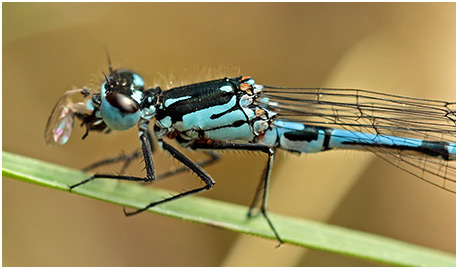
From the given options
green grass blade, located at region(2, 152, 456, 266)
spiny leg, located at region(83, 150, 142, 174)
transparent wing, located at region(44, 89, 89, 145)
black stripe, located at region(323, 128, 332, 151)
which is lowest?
green grass blade, located at region(2, 152, 456, 266)

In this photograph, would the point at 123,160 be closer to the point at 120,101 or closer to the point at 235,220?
the point at 120,101

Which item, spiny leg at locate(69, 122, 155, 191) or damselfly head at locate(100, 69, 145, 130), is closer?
spiny leg at locate(69, 122, 155, 191)

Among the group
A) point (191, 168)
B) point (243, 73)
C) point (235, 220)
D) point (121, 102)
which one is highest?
point (243, 73)

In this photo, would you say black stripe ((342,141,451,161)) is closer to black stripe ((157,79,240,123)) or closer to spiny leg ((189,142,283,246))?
spiny leg ((189,142,283,246))

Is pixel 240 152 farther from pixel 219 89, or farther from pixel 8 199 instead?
pixel 8 199

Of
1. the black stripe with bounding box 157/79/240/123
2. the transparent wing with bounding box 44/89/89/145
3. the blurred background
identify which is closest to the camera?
the black stripe with bounding box 157/79/240/123

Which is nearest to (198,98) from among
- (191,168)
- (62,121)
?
(191,168)

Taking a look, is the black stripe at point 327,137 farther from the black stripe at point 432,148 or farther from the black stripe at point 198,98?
the black stripe at point 198,98

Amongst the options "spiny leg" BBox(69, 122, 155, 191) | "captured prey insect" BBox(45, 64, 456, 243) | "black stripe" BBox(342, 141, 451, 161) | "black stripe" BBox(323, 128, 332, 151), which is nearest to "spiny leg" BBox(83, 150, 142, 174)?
"captured prey insect" BBox(45, 64, 456, 243)
